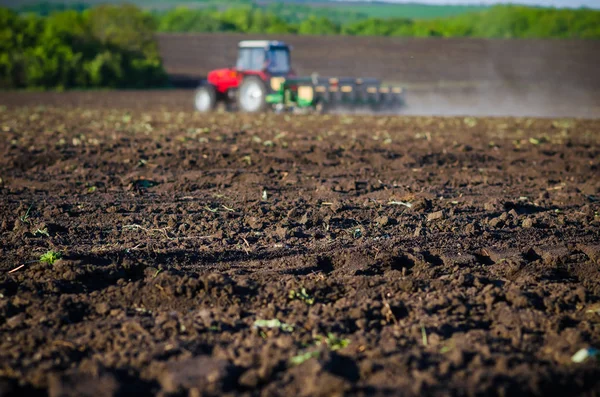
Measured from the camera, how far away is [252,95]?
2186 centimetres

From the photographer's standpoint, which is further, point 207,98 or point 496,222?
point 207,98

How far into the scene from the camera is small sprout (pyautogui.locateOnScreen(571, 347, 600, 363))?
3.63 meters

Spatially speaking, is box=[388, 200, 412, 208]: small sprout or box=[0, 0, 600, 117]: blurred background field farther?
box=[0, 0, 600, 117]: blurred background field

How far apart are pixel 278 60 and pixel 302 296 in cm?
1887

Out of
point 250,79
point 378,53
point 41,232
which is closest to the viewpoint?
point 41,232

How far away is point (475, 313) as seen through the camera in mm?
4395

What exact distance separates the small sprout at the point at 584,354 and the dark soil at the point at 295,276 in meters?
0.06

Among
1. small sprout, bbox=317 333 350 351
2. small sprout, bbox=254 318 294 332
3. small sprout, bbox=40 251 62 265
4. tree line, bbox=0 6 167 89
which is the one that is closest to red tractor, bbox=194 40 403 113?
small sprout, bbox=40 251 62 265

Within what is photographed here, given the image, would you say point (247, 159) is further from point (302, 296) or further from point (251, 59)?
point (251, 59)

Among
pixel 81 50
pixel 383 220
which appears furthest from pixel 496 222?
pixel 81 50

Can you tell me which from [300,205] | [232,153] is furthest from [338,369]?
[232,153]

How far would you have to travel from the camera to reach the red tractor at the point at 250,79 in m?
21.6

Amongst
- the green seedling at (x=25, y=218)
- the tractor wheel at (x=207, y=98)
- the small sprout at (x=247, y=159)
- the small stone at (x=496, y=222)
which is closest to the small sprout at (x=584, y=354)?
the small stone at (x=496, y=222)

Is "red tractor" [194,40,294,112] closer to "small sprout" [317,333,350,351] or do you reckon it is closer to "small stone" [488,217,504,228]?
"small stone" [488,217,504,228]
